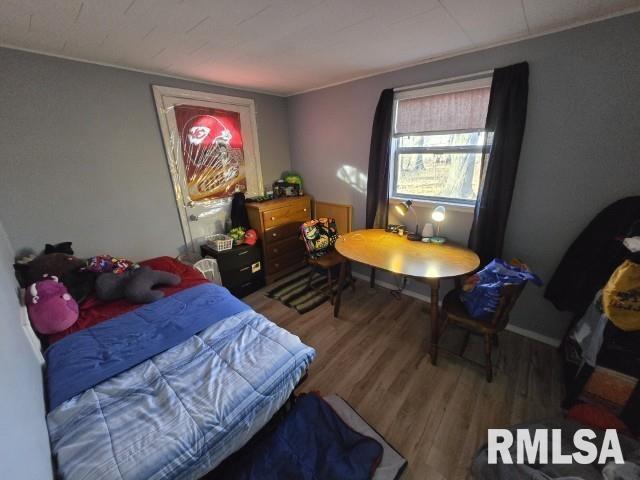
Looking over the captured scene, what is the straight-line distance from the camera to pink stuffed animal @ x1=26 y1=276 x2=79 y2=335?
58.6 inches

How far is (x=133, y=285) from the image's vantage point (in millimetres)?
1844

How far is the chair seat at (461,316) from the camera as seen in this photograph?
66.8 inches

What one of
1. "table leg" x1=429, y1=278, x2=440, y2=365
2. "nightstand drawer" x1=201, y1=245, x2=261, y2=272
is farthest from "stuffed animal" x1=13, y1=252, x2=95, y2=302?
"table leg" x1=429, y1=278, x2=440, y2=365

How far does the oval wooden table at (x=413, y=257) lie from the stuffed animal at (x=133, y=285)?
1.46 m

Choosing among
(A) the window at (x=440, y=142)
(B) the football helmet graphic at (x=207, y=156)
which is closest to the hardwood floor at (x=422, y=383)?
(A) the window at (x=440, y=142)

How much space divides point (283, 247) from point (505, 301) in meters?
2.35

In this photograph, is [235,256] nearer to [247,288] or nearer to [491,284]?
[247,288]

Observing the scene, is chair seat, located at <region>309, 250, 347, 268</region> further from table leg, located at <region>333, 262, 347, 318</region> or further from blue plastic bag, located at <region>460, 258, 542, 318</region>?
blue plastic bag, located at <region>460, 258, 542, 318</region>

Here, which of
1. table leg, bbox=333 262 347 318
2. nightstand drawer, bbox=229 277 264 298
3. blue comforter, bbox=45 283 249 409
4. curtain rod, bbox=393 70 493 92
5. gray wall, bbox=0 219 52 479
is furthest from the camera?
nightstand drawer, bbox=229 277 264 298

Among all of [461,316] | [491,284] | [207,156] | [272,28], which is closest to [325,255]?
[461,316]

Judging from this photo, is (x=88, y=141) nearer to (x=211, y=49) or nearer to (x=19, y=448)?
(x=211, y=49)

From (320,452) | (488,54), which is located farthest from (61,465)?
(488,54)

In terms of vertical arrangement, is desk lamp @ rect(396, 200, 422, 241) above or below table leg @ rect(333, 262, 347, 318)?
above

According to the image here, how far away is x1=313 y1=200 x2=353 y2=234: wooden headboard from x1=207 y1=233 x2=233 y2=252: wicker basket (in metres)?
1.24
